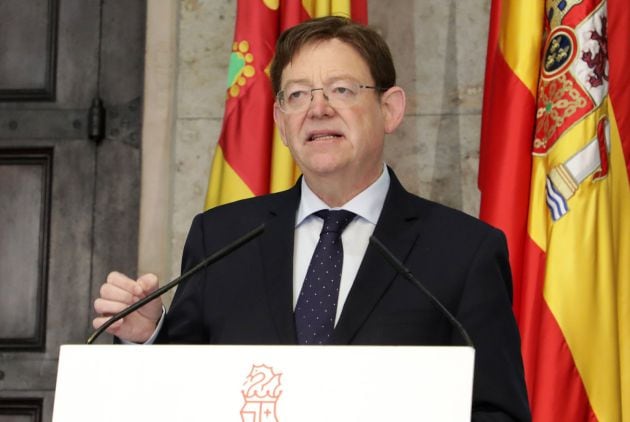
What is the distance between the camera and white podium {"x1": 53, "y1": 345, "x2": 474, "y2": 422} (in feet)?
5.10

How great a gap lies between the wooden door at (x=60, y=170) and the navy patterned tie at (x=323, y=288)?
6.39 feet

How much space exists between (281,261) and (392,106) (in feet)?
1.53

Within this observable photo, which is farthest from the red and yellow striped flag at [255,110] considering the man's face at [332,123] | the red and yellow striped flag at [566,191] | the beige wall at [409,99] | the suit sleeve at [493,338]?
the suit sleeve at [493,338]

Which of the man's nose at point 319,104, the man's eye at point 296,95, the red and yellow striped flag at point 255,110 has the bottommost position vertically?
the man's nose at point 319,104

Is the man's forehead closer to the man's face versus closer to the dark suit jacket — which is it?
the man's face

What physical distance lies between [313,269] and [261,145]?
1432 mm

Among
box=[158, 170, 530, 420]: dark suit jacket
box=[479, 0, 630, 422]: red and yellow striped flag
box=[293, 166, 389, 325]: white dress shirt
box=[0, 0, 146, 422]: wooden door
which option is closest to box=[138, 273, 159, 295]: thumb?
box=[158, 170, 530, 420]: dark suit jacket

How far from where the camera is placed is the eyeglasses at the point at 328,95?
2305mm

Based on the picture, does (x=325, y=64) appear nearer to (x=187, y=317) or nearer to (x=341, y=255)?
(x=341, y=255)

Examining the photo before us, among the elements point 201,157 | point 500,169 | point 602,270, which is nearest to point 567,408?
point 602,270

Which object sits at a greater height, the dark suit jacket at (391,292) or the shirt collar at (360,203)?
the shirt collar at (360,203)

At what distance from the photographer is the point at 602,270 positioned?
10.4 feet

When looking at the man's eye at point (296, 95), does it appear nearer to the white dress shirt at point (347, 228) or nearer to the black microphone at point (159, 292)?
the white dress shirt at point (347, 228)

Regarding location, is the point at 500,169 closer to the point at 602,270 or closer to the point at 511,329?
the point at 602,270
